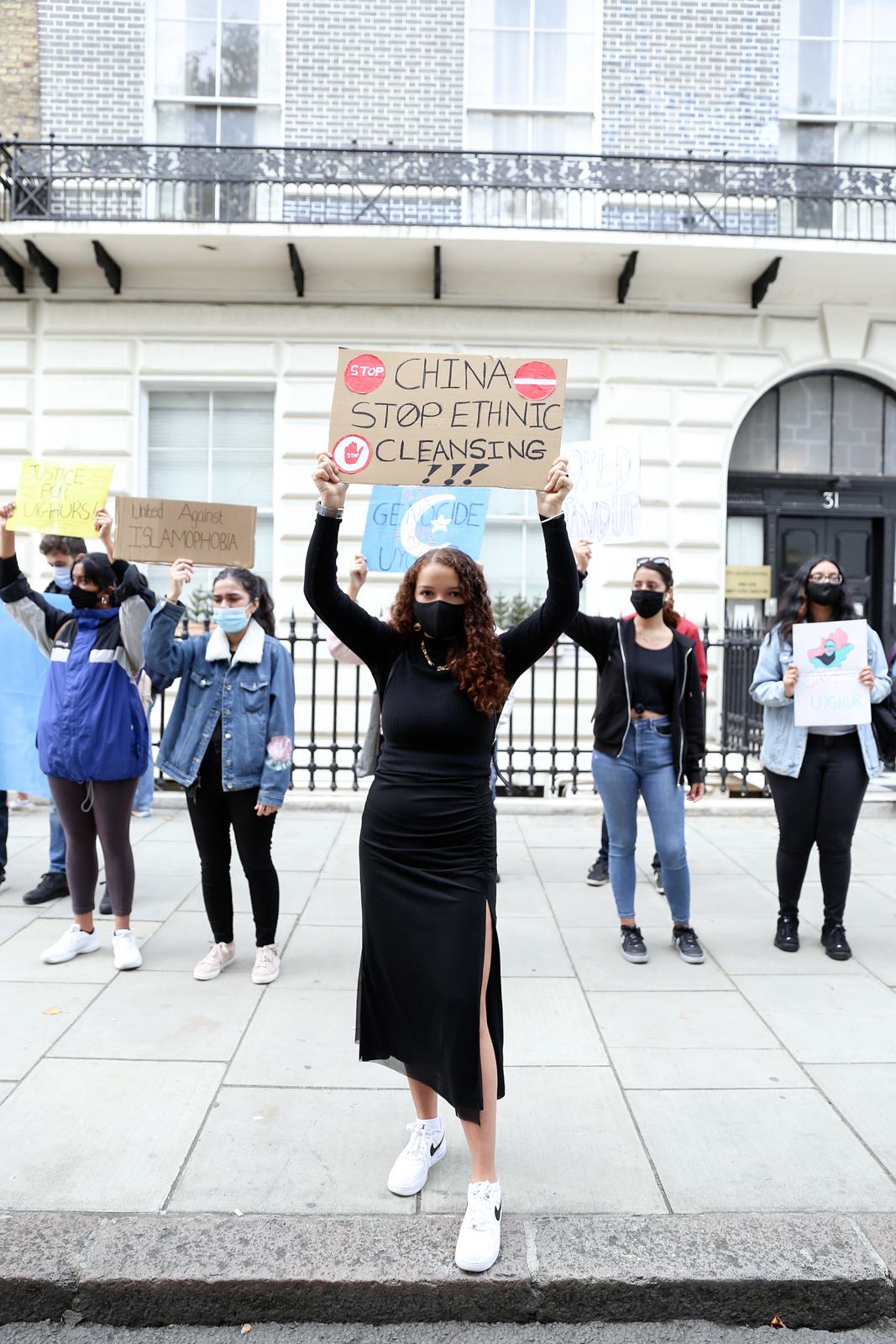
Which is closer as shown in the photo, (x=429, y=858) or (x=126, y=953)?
(x=429, y=858)

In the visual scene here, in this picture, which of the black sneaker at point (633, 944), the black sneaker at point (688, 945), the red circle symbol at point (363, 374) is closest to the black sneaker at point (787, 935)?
the black sneaker at point (688, 945)

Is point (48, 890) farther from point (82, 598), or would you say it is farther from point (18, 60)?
point (18, 60)

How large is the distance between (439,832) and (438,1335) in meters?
1.28

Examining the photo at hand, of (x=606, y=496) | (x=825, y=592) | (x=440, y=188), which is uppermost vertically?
(x=440, y=188)

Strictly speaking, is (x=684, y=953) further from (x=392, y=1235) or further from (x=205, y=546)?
(x=205, y=546)

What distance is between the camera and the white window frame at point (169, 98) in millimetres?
11547

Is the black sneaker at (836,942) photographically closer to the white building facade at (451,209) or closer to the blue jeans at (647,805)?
the blue jeans at (647,805)

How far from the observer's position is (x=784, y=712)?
5.30 metres

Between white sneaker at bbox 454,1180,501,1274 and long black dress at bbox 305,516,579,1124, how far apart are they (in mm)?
219

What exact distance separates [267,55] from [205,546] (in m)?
9.50

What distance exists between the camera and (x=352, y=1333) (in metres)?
2.56

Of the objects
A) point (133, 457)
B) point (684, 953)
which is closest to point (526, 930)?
point (684, 953)

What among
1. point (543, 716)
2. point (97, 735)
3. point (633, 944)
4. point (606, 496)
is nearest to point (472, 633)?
point (97, 735)

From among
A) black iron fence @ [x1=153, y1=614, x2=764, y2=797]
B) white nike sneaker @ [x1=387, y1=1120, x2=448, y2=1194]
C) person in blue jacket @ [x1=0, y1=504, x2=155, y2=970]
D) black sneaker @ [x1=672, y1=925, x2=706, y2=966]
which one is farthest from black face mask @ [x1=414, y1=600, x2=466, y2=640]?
black iron fence @ [x1=153, y1=614, x2=764, y2=797]
